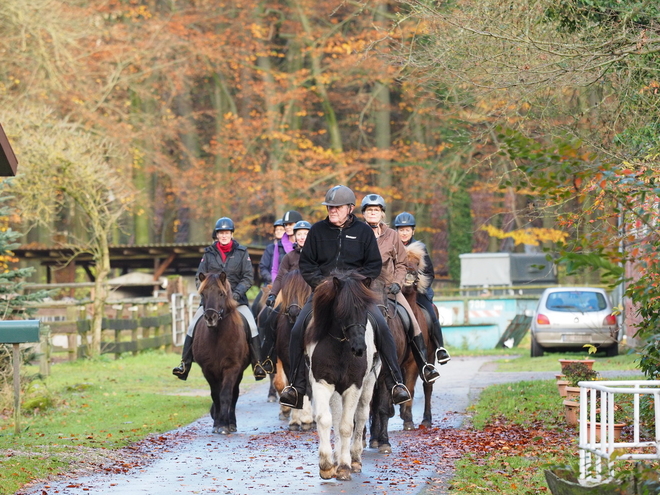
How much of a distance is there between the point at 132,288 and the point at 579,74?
91.1 feet

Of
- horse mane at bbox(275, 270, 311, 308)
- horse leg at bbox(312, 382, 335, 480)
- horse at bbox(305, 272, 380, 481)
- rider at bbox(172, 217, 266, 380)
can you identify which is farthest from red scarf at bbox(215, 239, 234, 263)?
horse leg at bbox(312, 382, 335, 480)

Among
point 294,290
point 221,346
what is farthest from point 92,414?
point 294,290

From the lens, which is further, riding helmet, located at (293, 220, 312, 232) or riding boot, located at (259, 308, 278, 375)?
riding helmet, located at (293, 220, 312, 232)

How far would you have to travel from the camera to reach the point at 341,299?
927cm

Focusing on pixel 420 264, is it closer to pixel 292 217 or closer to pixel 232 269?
pixel 232 269

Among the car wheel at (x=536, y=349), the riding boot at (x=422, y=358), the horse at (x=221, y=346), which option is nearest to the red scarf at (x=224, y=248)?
the horse at (x=221, y=346)

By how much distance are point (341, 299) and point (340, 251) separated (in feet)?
3.29

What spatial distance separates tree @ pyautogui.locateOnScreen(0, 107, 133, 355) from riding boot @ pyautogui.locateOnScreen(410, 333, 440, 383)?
13606mm

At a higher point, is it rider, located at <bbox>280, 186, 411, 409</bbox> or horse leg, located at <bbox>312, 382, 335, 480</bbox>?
rider, located at <bbox>280, 186, 411, 409</bbox>

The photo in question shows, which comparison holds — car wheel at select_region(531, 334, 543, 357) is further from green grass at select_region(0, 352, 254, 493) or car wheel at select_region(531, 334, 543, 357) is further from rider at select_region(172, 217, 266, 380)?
rider at select_region(172, 217, 266, 380)

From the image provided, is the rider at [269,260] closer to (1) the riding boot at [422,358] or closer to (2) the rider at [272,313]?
(2) the rider at [272,313]

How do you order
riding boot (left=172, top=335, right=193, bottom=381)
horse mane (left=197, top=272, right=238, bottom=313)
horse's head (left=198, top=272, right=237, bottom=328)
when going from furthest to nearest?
riding boot (left=172, top=335, right=193, bottom=381)
horse mane (left=197, top=272, right=238, bottom=313)
horse's head (left=198, top=272, right=237, bottom=328)

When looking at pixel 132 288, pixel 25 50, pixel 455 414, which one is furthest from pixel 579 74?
pixel 132 288

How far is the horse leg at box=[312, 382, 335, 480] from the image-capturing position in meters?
9.14
